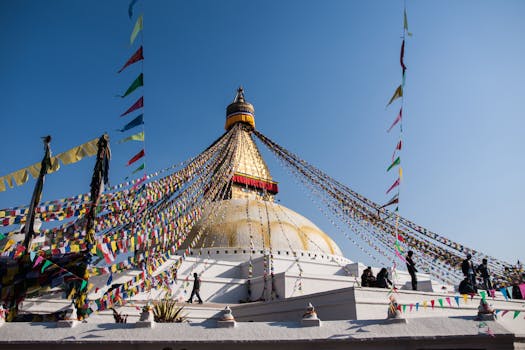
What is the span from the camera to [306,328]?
556cm

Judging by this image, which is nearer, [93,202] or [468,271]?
[93,202]

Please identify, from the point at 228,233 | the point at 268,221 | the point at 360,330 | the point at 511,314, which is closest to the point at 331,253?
the point at 268,221

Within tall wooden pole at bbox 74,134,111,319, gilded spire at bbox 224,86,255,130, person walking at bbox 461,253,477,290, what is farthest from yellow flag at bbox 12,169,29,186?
gilded spire at bbox 224,86,255,130

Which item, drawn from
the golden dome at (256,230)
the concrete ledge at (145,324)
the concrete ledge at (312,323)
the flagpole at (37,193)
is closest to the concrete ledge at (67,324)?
the concrete ledge at (145,324)

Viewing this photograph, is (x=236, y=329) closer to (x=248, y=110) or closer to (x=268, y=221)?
(x=268, y=221)

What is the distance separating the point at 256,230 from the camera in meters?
17.3

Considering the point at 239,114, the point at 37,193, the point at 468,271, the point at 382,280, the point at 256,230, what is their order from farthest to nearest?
1. the point at 239,114
2. the point at 256,230
3. the point at 468,271
4. the point at 382,280
5. the point at 37,193

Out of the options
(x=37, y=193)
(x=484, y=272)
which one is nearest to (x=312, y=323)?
(x=37, y=193)

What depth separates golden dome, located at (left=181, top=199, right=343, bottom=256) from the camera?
1688cm

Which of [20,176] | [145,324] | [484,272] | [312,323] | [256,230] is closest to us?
[145,324]

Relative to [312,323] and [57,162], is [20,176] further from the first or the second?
[312,323]

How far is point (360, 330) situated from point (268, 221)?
1242cm

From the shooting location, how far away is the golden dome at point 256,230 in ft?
55.4

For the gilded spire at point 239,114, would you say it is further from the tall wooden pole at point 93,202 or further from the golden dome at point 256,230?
the tall wooden pole at point 93,202
